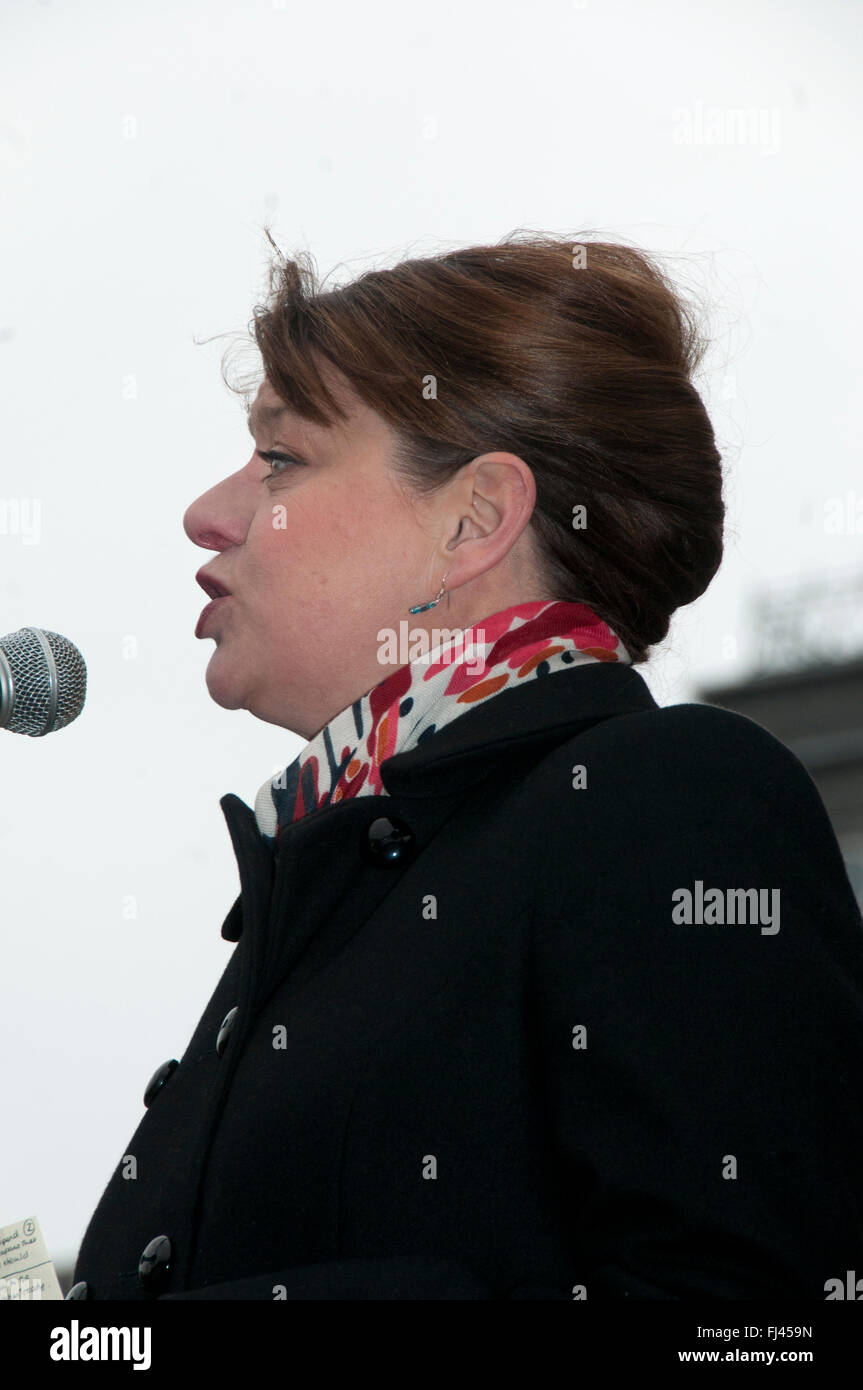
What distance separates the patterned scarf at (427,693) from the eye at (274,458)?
0.28 meters

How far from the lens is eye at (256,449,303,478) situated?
1772mm

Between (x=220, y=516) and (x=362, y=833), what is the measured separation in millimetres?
497

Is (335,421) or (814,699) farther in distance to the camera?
(814,699)

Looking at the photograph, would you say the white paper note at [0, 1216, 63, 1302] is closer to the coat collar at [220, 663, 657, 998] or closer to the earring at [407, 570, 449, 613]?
the coat collar at [220, 663, 657, 998]

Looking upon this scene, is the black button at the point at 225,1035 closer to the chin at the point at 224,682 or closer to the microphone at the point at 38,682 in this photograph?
the microphone at the point at 38,682

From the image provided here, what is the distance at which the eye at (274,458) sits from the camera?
5.82 ft

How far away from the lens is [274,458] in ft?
5.89

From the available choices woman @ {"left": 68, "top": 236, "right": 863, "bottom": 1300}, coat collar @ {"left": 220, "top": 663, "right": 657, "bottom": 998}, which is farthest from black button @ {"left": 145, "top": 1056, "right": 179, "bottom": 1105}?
coat collar @ {"left": 220, "top": 663, "right": 657, "bottom": 998}

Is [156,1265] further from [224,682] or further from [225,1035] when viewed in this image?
[224,682]

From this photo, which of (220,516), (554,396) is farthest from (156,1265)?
(554,396)

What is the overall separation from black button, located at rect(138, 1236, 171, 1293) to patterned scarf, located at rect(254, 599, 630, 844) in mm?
421

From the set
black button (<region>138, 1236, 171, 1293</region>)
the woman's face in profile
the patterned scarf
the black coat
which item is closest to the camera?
the black coat
